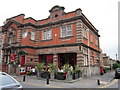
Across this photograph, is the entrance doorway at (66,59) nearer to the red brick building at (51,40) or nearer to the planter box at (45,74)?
the red brick building at (51,40)

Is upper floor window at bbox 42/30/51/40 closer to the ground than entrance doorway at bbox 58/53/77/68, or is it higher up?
higher up

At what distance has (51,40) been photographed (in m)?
20.5

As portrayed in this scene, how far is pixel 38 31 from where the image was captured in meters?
22.7

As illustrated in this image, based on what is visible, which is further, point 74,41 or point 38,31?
point 38,31

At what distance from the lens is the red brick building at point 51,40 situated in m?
18.0

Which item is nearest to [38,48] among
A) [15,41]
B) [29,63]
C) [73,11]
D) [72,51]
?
[29,63]

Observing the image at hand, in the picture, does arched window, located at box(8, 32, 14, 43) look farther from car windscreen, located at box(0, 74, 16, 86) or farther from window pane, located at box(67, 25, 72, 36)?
car windscreen, located at box(0, 74, 16, 86)

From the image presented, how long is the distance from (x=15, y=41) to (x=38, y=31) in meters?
4.79

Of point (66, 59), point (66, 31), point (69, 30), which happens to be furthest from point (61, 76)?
point (69, 30)

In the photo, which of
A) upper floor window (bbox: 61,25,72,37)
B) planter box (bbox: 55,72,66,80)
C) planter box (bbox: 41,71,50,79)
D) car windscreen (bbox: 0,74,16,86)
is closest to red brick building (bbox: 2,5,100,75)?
upper floor window (bbox: 61,25,72,37)

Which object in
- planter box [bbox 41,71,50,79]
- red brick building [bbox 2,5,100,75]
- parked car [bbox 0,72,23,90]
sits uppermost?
red brick building [bbox 2,5,100,75]

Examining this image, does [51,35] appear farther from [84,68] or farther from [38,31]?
[84,68]

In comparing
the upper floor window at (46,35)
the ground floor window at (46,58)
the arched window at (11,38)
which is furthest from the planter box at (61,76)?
the arched window at (11,38)

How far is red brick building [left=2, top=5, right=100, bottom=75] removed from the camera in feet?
59.0
